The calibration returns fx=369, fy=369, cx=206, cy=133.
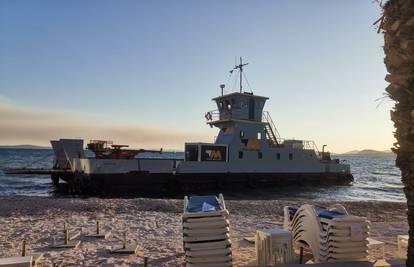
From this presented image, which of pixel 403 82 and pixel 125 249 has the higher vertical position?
pixel 403 82

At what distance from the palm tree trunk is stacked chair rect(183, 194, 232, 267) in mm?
2747

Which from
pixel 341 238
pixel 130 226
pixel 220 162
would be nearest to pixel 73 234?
pixel 130 226

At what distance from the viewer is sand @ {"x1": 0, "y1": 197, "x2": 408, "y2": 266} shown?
7980 mm

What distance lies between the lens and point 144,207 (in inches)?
656

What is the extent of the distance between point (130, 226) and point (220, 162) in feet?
54.2

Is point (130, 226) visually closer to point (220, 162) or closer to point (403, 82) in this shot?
point (403, 82)

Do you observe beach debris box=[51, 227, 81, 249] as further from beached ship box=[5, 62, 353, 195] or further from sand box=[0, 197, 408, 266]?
beached ship box=[5, 62, 353, 195]

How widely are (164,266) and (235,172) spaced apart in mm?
21296

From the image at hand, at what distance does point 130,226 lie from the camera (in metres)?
11.9

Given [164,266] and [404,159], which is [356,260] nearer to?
[404,159]

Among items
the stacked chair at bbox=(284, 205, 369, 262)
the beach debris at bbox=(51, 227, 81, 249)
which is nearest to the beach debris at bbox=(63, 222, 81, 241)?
the beach debris at bbox=(51, 227, 81, 249)

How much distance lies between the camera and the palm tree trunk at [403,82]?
14.2 feet

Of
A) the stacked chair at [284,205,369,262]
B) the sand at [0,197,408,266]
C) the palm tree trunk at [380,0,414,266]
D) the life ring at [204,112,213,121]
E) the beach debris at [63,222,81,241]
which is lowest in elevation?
the sand at [0,197,408,266]

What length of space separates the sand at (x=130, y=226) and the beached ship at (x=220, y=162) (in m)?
7.56
